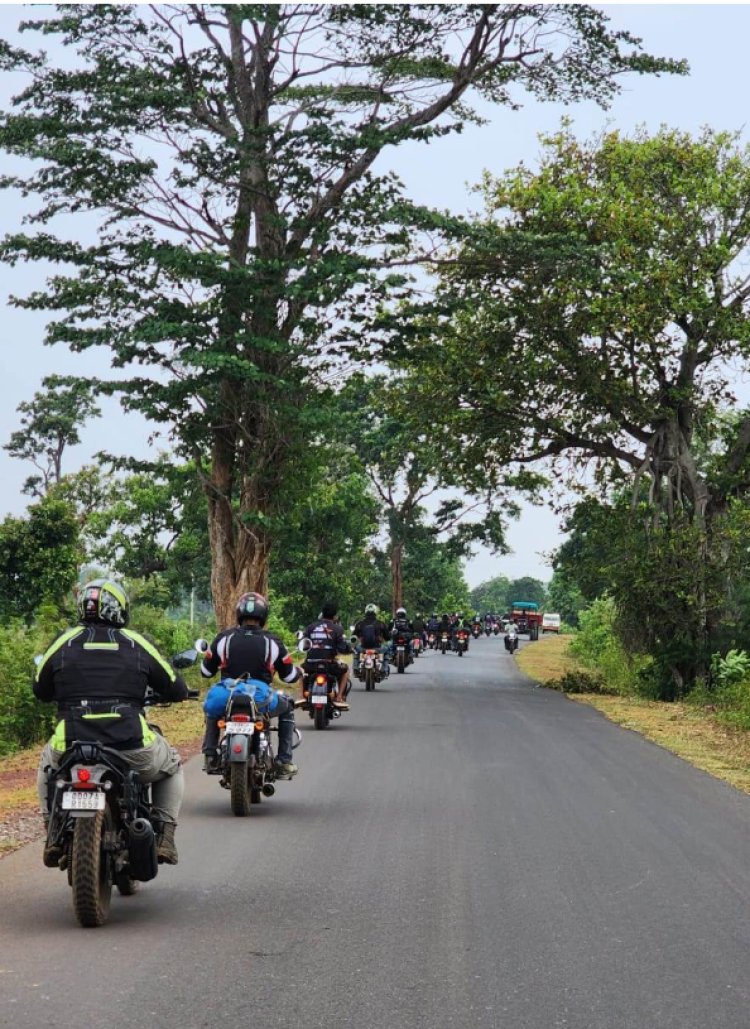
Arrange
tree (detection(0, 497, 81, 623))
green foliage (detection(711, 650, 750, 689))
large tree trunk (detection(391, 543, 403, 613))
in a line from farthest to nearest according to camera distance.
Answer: large tree trunk (detection(391, 543, 403, 613)) < tree (detection(0, 497, 81, 623)) < green foliage (detection(711, 650, 750, 689))

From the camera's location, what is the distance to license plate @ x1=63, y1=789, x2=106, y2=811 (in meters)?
7.37

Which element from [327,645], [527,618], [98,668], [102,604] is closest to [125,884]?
[98,668]

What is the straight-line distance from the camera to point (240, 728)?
1152cm

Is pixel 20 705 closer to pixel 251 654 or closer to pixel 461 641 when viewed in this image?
pixel 251 654

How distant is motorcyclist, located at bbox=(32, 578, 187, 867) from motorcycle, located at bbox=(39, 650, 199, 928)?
0.04 m

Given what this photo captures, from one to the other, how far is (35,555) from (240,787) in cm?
3952

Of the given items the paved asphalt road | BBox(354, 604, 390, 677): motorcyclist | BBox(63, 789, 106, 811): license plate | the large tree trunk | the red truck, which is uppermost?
the large tree trunk

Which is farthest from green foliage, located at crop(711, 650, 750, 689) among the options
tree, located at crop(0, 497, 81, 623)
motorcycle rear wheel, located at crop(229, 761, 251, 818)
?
tree, located at crop(0, 497, 81, 623)

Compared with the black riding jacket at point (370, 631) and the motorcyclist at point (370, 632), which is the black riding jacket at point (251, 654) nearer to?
the motorcyclist at point (370, 632)

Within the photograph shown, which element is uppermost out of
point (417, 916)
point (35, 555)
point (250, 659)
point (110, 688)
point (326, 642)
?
point (35, 555)

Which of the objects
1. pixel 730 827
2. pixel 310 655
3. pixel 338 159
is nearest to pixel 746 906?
pixel 730 827

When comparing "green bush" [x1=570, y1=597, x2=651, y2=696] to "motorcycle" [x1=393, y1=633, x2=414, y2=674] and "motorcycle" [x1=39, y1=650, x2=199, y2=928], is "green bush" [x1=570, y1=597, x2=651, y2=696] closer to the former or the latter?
"motorcycle" [x1=393, y1=633, x2=414, y2=674]

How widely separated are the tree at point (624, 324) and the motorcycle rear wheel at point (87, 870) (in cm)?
2208

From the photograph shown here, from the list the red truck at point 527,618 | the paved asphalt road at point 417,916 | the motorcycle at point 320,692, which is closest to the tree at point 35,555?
the motorcycle at point 320,692
